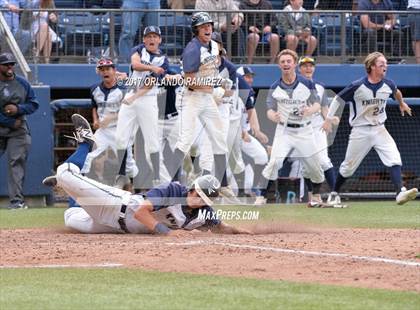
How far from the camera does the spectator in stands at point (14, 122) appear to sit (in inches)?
565

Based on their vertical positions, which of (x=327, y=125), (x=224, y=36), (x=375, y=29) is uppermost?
(x=375, y=29)

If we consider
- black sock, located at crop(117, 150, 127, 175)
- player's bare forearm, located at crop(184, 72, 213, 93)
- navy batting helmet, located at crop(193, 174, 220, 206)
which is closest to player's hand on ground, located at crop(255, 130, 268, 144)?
player's bare forearm, located at crop(184, 72, 213, 93)

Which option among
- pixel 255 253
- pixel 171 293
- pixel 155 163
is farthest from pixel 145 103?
pixel 171 293

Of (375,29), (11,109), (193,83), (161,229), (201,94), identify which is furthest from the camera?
(375,29)

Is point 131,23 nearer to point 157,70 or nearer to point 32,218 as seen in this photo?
point 157,70

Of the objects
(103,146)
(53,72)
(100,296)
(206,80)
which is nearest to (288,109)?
(206,80)

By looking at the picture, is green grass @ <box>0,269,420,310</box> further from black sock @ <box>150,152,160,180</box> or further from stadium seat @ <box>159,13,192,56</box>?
stadium seat @ <box>159,13,192,56</box>

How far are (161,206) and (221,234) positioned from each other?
2.67ft

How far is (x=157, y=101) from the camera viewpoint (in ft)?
49.3

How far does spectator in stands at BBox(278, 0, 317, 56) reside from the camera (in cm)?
1761

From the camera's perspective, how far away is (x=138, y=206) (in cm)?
979

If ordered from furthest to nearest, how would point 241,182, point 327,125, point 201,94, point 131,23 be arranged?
point 131,23
point 241,182
point 327,125
point 201,94

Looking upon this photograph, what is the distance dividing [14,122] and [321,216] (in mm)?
4612

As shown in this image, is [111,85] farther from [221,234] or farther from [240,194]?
[221,234]
